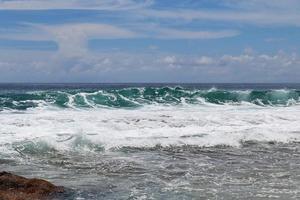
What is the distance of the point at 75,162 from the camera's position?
11953 mm

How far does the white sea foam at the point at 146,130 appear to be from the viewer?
1506 cm

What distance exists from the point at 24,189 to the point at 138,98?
2435 cm

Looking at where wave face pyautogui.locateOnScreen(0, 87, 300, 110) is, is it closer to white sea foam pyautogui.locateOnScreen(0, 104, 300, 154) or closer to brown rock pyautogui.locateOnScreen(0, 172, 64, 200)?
white sea foam pyautogui.locateOnScreen(0, 104, 300, 154)

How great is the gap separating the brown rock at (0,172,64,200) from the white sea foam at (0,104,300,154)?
531 cm

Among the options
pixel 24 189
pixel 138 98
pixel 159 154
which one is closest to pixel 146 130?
pixel 159 154

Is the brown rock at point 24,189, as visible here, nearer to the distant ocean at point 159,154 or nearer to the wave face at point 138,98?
the distant ocean at point 159,154

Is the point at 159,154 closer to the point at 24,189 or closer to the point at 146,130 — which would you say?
the point at 146,130

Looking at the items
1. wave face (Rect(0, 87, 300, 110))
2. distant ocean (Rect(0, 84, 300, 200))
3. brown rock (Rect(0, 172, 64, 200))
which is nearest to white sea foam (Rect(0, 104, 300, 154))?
distant ocean (Rect(0, 84, 300, 200))

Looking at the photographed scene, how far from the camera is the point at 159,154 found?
13.4m

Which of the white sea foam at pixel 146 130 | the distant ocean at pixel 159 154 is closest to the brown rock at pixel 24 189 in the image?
the distant ocean at pixel 159 154

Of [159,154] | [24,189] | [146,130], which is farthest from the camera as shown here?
[146,130]

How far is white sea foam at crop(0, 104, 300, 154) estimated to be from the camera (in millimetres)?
15063

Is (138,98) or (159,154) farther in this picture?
(138,98)

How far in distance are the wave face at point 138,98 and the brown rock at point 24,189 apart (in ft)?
60.4
